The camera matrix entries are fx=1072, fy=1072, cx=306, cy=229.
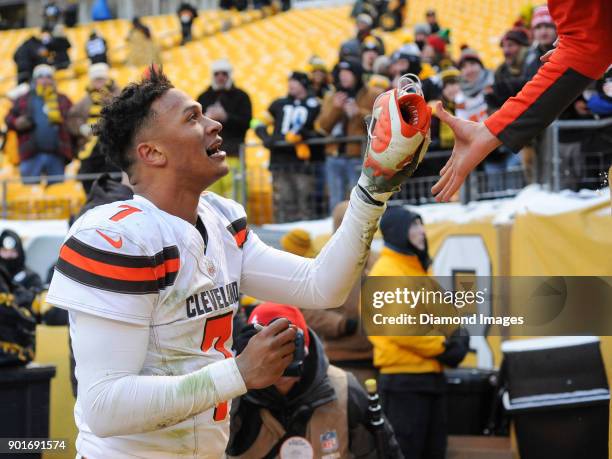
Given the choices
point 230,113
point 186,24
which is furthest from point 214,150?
point 186,24

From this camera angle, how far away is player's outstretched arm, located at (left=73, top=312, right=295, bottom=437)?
2.55 metres

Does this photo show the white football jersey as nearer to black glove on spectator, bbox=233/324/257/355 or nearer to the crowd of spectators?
black glove on spectator, bbox=233/324/257/355

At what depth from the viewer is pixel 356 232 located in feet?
Result: 9.30

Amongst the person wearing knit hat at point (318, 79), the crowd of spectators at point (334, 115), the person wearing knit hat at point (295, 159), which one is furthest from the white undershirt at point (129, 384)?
the person wearing knit hat at point (318, 79)

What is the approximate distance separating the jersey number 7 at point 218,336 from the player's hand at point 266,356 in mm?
187

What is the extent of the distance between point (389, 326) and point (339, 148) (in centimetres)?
494

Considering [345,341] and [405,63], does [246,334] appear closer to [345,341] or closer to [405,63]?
[345,341]

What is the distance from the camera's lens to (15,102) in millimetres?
11195

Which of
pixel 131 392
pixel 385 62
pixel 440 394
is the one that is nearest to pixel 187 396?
pixel 131 392

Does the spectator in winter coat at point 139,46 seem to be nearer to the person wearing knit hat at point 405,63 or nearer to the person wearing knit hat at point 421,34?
the person wearing knit hat at point 421,34

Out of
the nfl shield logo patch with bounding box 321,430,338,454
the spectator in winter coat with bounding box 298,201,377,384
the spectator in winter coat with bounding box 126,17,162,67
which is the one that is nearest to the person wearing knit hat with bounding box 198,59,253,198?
the spectator in winter coat with bounding box 298,201,377,384

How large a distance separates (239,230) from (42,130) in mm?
8126

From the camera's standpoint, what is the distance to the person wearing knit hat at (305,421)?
4043mm

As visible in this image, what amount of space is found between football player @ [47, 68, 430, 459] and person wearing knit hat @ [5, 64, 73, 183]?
7.98 meters
